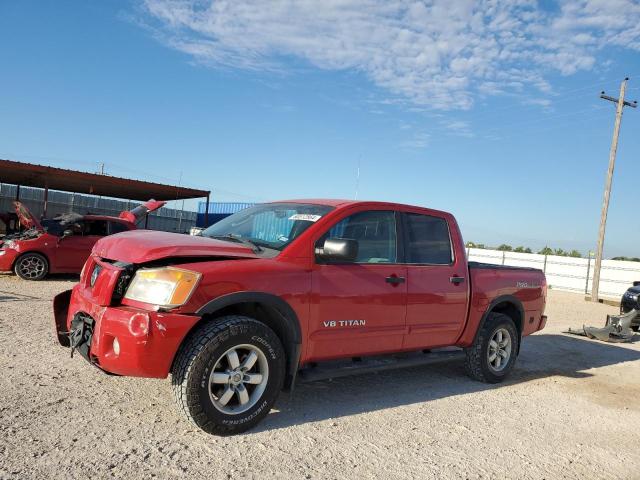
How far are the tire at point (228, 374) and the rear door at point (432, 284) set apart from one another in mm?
1599

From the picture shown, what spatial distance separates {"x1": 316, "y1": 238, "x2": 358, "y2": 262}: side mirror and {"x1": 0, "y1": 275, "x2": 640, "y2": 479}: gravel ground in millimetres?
1327

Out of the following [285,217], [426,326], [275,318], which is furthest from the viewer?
[426,326]

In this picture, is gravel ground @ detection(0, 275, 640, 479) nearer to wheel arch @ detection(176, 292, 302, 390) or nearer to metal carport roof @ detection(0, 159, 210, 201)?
wheel arch @ detection(176, 292, 302, 390)

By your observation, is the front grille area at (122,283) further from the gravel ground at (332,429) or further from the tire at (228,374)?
the gravel ground at (332,429)

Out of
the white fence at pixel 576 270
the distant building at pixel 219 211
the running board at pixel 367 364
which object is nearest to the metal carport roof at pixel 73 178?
the distant building at pixel 219 211

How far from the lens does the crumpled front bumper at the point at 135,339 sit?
344 centimetres

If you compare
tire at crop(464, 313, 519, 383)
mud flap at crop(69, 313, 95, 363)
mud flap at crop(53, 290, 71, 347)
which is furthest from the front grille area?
tire at crop(464, 313, 519, 383)

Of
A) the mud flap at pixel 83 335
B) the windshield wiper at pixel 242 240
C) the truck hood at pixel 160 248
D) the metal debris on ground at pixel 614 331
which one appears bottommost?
the metal debris on ground at pixel 614 331

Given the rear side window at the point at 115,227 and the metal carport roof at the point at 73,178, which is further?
the metal carport roof at the point at 73,178

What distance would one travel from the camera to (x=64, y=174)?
1961 centimetres

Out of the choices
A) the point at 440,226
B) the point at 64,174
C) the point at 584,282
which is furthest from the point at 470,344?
the point at 584,282

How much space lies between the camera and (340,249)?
409 cm

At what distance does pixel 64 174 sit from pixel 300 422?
60.9 ft

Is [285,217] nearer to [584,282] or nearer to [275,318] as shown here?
[275,318]
